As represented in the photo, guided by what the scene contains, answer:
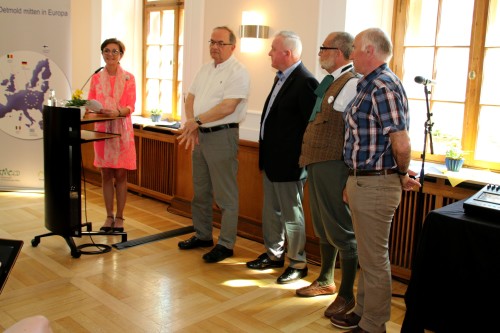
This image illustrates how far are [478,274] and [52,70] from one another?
14.6 feet

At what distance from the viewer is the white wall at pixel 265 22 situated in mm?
3658

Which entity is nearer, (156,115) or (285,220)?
(285,220)

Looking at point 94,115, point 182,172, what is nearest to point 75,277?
point 94,115

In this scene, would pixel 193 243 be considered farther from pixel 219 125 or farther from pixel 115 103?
pixel 115 103

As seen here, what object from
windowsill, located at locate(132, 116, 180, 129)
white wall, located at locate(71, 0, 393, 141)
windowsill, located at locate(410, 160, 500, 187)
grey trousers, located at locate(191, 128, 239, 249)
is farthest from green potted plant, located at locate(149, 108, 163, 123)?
windowsill, located at locate(410, 160, 500, 187)

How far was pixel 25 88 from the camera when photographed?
203 inches

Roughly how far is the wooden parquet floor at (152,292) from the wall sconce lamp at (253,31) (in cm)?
155

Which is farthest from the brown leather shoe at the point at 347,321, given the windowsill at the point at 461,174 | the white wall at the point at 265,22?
the white wall at the point at 265,22

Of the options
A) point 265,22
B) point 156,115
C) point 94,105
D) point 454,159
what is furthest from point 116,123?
point 454,159

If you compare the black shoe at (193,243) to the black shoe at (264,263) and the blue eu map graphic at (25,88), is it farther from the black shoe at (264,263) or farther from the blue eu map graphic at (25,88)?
the blue eu map graphic at (25,88)

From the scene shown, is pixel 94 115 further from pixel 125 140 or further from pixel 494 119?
pixel 494 119

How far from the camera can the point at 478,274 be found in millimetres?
2092

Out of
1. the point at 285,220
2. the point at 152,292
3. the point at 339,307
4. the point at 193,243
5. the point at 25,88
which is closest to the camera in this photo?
the point at 339,307

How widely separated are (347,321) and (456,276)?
2.39ft
